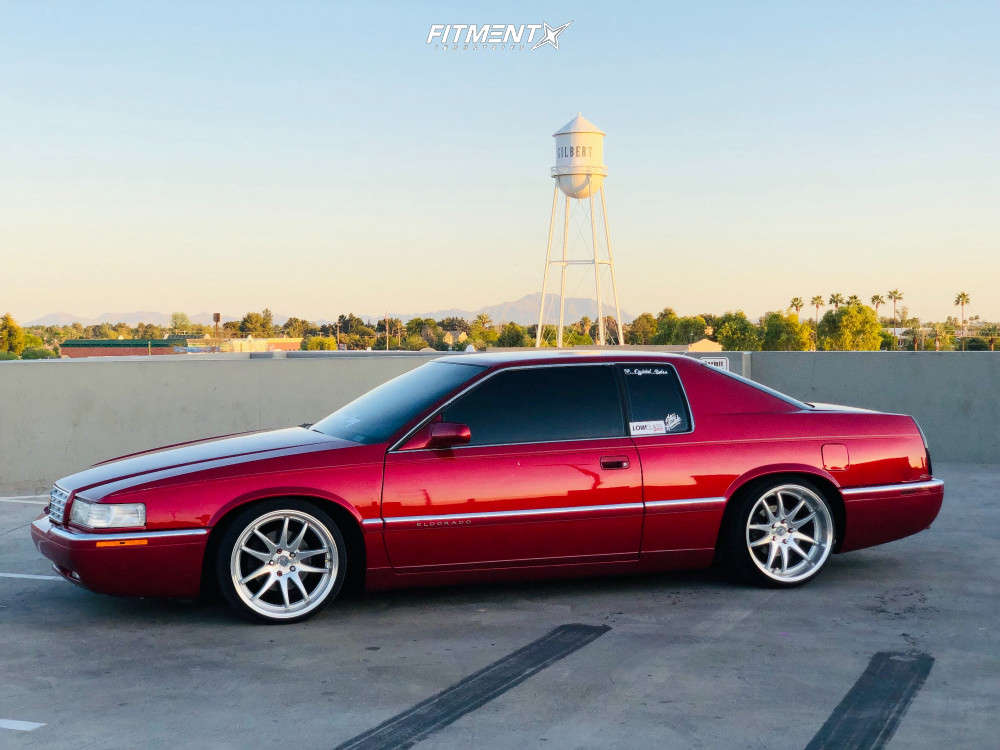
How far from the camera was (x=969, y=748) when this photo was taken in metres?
4.09

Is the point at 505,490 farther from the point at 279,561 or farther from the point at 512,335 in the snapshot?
the point at 512,335

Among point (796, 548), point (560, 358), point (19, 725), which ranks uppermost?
point (560, 358)

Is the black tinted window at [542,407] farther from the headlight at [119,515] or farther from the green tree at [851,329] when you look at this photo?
the green tree at [851,329]

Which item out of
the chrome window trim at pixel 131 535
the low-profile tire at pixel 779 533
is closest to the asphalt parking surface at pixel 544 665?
the low-profile tire at pixel 779 533

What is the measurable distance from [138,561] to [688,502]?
303cm

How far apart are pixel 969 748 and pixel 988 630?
180 centimetres

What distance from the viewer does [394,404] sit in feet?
21.7

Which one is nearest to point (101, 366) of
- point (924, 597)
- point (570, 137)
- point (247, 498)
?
point (247, 498)

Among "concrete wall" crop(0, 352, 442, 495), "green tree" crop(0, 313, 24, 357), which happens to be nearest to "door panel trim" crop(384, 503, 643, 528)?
"concrete wall" crop(0, 352, 442, 495)

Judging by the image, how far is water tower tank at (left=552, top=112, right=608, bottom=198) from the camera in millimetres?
45031

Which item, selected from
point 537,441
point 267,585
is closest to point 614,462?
point 537,441

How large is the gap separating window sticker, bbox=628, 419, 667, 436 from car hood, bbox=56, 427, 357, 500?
1.62m

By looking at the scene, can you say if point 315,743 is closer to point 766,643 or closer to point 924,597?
point 766,643

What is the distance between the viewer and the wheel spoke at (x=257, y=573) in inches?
230
